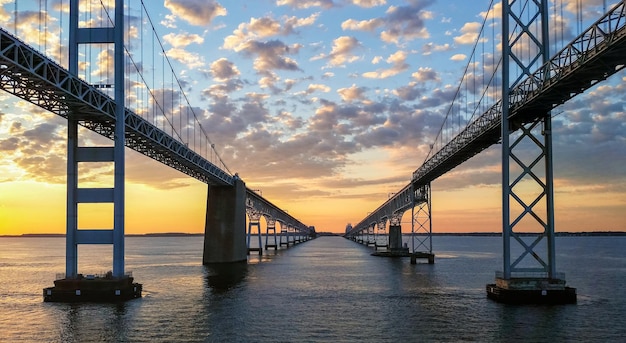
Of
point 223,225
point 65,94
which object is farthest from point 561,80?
point 223,225

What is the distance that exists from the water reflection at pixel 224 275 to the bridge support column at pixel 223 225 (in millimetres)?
2140

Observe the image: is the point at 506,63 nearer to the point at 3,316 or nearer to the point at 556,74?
the point at 556,74

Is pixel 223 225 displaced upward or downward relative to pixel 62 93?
downward

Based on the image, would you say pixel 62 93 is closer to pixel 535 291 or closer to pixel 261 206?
pixel 535 291

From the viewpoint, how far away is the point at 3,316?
1746 inches

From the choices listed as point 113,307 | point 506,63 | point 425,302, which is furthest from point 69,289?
point 506,63

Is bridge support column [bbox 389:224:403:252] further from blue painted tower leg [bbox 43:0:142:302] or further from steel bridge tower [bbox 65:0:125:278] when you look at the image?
steel bridge tower [bbox 65:0:125:278]

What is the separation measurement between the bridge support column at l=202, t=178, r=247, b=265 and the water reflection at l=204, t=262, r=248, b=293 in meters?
2.14

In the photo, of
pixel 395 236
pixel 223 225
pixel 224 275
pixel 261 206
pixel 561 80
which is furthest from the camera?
pixel 261 206

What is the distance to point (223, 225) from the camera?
9738 cm

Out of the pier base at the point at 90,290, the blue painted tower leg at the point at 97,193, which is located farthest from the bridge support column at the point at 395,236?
the pier base at the point at 90,290

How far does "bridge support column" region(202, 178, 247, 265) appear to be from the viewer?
97688mm

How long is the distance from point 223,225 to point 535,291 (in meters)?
61.5

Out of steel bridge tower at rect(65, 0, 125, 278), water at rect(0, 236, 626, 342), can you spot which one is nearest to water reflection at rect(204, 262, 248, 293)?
water at rect(0, 236, 626, 342)
